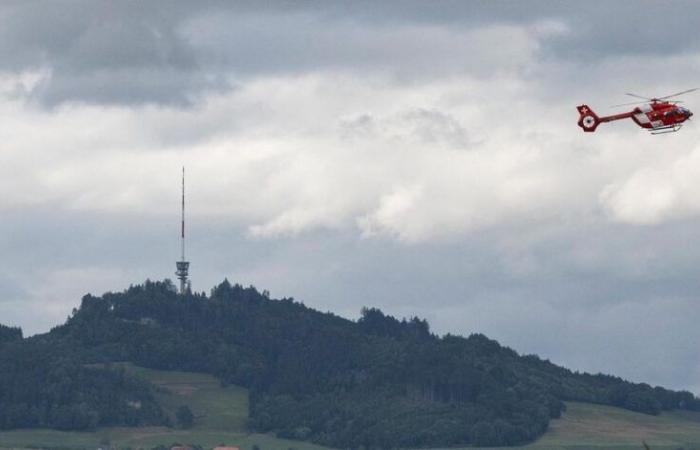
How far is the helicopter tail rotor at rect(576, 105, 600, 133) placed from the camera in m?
174

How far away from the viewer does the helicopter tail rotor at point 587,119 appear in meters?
174

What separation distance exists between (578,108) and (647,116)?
8966mm

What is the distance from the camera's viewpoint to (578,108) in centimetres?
17462

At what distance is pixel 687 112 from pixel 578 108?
12.6 meters

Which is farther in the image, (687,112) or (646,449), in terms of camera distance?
(687,112)

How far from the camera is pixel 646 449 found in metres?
82.9

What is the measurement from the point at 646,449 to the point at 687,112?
285 feet

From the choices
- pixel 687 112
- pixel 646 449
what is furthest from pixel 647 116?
pixel 646 449

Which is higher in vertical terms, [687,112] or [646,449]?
[687,112]

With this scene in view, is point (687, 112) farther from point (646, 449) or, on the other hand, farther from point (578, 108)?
point (646, 449)

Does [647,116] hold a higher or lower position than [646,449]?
higher

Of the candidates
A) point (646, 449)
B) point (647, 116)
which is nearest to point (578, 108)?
Result: point (647, 116)

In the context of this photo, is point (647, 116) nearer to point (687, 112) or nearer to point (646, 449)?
point (687, 112)

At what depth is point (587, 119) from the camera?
173875 mm
